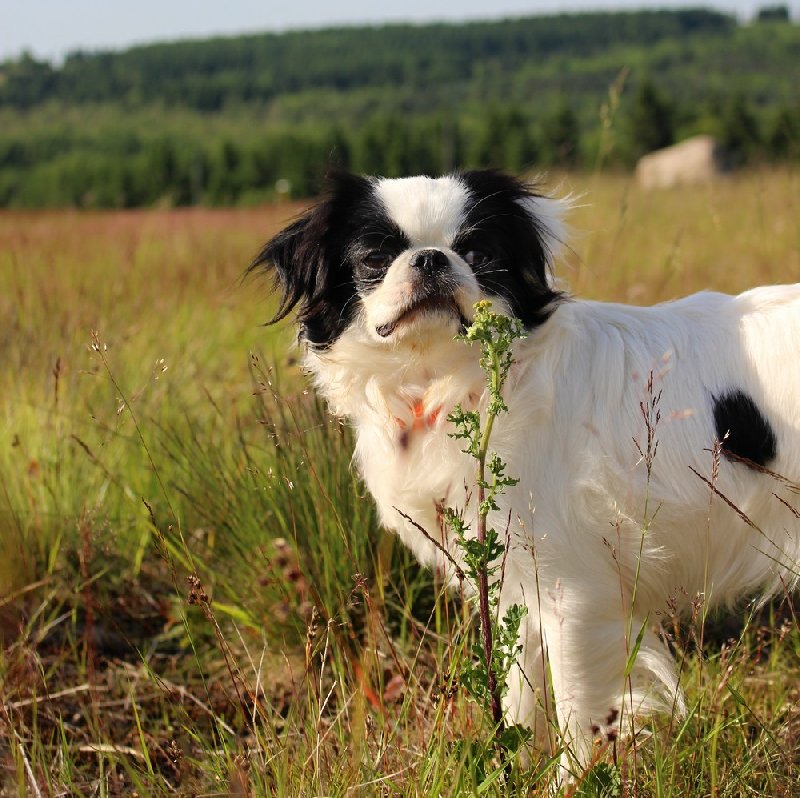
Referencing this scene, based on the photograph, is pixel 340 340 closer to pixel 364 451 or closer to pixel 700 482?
pixel 364 451

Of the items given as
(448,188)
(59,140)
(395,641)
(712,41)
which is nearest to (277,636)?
(395,641)

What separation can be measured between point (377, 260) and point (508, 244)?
1.05 feet

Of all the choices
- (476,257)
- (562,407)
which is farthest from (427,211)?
(562,407)

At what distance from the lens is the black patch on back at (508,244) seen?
2131mm

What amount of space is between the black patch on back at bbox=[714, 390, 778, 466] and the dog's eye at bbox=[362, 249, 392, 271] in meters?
0.84

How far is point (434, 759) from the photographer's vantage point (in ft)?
5.18

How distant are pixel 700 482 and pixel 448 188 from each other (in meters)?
0.89

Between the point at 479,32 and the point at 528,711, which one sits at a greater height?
the point at 479,32

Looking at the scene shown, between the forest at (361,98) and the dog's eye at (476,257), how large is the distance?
21917 mm

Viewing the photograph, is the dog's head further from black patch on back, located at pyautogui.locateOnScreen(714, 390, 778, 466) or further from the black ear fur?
black patch on back, located at pyautogui.locateOnScreen(714, 390, 778, 466)

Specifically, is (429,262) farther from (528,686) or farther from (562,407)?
(528,686)

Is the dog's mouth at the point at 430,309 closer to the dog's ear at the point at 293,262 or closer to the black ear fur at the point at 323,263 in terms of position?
the black ear fur at the point at 323,263

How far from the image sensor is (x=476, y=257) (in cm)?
214

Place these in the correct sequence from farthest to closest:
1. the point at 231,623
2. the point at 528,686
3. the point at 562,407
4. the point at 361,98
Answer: the point at 361,98
the point at 231,623
the point at 528,686
the point at 562,407
